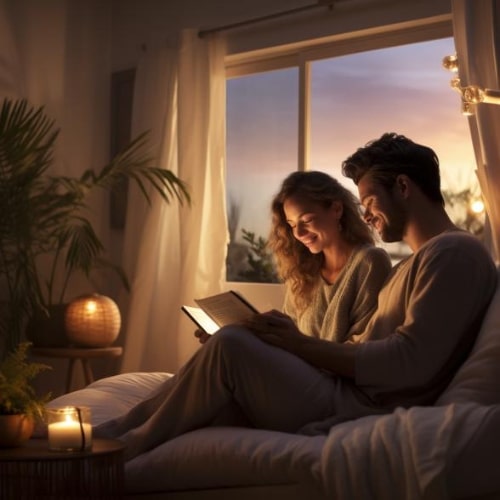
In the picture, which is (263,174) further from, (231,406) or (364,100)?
(231,406)

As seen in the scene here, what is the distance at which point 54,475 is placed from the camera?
2.02 m

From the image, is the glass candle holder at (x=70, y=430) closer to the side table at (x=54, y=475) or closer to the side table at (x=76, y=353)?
the side table at (x=54, y=475)

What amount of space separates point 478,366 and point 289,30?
255cm

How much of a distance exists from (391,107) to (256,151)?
2.66 ft

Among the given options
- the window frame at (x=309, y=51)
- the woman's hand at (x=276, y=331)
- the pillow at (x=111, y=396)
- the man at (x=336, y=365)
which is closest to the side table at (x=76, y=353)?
the window frame at (x=309, y=51)

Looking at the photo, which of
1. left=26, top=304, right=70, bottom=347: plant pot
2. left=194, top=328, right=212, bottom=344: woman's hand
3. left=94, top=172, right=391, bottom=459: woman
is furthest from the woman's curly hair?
left=26, top=304, right=70, bottom=347: plant pot

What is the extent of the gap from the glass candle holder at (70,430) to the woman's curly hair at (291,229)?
1.28m

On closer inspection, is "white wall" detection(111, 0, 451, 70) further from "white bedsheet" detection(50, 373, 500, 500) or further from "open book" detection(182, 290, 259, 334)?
"white bedsheet" detection(50, 373, 500, 500)

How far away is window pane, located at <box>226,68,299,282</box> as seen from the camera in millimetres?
4598

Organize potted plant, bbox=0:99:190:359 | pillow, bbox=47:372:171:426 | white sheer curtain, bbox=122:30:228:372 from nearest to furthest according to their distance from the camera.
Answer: pillow, bbox=47:372:171:426
potted plant, bbox=0:99:190:359
white sheer curtain, bbox=122:30:228:372

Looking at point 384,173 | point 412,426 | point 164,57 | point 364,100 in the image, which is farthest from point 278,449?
point 164,57

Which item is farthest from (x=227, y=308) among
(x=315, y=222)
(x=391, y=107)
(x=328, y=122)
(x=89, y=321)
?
(x=328, y=122)

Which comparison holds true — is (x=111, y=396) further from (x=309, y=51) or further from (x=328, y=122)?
(x=309, y=51)

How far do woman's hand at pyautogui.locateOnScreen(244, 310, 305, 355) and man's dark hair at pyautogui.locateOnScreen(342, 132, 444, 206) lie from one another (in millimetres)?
488
